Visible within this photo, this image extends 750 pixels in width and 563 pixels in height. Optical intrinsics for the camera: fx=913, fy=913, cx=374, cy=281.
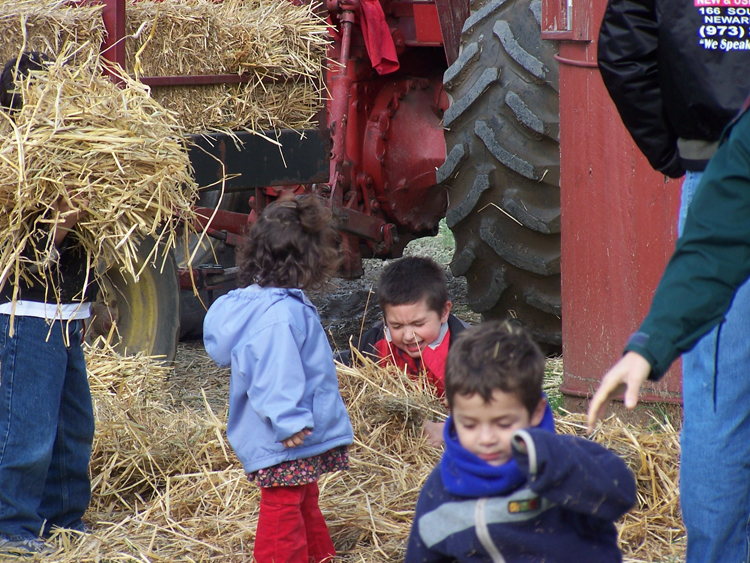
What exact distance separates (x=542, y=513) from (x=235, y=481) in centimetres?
175

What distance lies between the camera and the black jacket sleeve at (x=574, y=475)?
1542 millimetres

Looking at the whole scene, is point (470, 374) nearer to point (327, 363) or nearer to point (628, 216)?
point (327, 363)

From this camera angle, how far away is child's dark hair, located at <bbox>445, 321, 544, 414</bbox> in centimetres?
168

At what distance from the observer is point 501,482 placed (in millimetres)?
1661

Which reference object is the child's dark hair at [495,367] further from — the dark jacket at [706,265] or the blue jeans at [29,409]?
the blue jeans at [29,409]

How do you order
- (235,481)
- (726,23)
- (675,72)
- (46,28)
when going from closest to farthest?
(726,23)
(675,72)
(235,481)
(46,28)

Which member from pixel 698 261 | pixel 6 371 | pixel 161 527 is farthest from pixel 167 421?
pixel 698 261

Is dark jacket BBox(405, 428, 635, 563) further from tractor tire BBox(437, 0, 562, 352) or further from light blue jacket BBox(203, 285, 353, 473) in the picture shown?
tractor tire BBox(437, 0, 562, 352)

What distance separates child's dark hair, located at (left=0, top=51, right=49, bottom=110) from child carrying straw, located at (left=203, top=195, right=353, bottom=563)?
879 millimetres

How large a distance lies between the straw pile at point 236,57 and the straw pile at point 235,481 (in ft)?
4.16

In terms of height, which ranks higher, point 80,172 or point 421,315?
point 80,172

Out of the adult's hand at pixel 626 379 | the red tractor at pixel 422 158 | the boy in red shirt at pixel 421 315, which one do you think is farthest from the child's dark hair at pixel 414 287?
the adult's hand at pixel 626 379

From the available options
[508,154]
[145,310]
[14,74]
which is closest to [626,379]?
[14,74]

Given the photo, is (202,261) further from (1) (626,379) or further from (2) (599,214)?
(1) (626,379)
